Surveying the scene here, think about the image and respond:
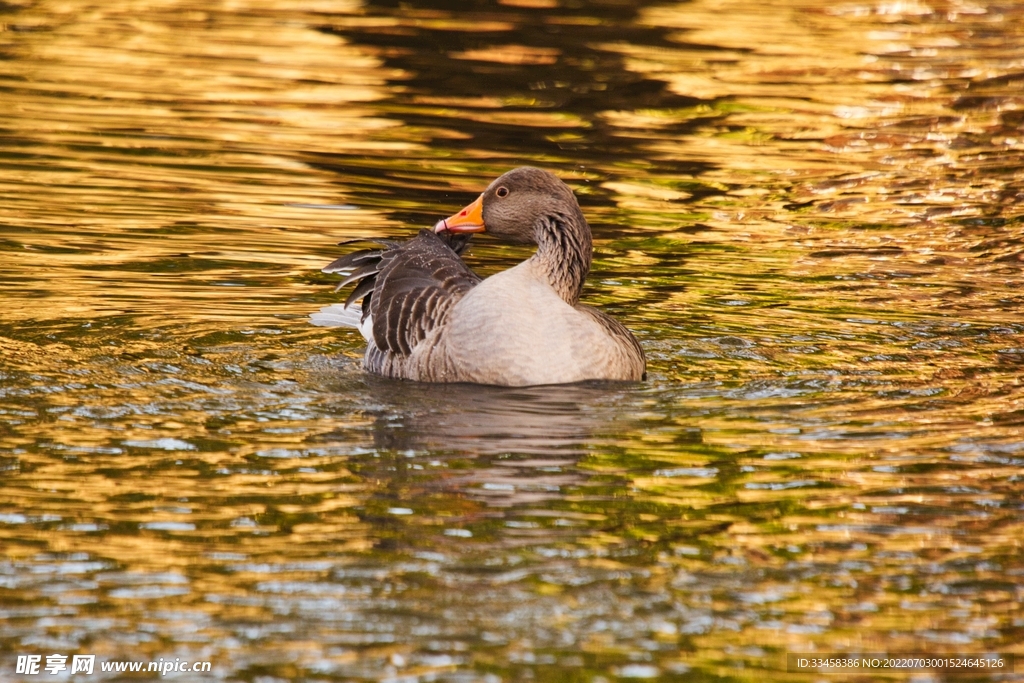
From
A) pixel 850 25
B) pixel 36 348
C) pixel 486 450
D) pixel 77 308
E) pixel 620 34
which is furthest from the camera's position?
pixel 850 25

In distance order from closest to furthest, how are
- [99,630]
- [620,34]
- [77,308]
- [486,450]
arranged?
[99,630] < [486,450] < [77,308] < [620,34]

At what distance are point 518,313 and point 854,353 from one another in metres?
2.64

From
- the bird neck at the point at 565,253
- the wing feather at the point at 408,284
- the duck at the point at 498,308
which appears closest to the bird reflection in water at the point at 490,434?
the duck at the point at 498,308

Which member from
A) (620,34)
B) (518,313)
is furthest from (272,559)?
(620,34)

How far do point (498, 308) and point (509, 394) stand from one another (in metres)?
0.53

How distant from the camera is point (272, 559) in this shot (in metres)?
6.34

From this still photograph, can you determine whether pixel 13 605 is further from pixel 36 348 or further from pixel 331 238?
pixel 331 238

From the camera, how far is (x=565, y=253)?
980 cm

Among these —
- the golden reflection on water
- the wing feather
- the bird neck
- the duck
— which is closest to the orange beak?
the duck

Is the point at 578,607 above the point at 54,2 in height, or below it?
below

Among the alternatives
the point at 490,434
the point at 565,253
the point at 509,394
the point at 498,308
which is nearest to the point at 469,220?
the point at 565,253

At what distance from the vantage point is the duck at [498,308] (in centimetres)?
916

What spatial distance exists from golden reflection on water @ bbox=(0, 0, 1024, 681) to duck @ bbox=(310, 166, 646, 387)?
23 centimetres

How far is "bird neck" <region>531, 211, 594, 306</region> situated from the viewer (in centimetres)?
975
